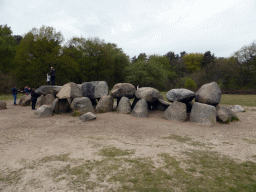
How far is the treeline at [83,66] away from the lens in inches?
1015

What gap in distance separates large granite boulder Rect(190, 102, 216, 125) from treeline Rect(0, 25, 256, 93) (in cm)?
2102

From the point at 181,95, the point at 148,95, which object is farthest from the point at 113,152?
the point at 148,95

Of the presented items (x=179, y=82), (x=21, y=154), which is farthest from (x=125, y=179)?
(x=179, y=82)

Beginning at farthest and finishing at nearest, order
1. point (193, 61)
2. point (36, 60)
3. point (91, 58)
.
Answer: point (193, 61), point (91, 58), point (36, 60)

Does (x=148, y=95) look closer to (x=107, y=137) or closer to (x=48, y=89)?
(x=107, y=137)

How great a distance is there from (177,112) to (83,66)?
28715 millimetres

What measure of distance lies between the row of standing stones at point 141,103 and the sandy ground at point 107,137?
54 cm

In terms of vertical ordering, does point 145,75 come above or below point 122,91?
above

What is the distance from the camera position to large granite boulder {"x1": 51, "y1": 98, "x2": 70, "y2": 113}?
10.8 meters

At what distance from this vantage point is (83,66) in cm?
3512

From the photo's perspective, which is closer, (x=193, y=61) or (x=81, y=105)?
(x=81, y=105)

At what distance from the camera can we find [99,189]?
3391mm

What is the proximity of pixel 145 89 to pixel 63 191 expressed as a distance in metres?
8.39

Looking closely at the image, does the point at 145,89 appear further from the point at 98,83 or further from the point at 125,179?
the point at 125,179
